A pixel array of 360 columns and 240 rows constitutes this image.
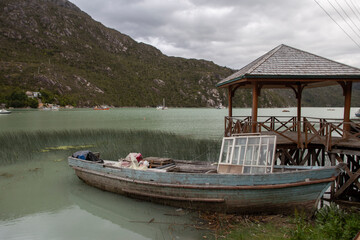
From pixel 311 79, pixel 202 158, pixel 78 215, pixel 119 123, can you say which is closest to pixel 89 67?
pixel 119 123

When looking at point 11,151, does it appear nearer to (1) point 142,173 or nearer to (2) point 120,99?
(1) point 142,173

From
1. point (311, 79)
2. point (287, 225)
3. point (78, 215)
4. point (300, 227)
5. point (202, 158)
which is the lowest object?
point (78, 215)

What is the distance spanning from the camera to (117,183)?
962cm

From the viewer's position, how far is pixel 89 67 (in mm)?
126312

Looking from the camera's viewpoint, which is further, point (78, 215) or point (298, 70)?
point (298, 70)

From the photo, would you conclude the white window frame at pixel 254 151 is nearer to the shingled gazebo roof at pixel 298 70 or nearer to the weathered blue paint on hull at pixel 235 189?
the weathered blue paint on hull at pixel 235 189

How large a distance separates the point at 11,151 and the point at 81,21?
161193 mm

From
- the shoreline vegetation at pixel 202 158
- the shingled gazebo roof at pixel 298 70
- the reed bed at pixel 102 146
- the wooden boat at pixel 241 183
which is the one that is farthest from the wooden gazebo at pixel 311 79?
the reed bed at pixel 102 146

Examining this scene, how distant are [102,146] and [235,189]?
1477 centimetres

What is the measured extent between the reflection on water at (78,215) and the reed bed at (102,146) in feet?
18.4

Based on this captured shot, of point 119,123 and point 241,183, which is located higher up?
point 241,183

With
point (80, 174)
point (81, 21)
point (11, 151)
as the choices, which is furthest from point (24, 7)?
point (80, 174)

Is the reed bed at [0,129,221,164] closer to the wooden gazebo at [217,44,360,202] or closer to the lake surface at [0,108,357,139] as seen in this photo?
the lake surface at [0,108,357,139]

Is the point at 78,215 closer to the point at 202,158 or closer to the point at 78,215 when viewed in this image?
the point at 78,215
